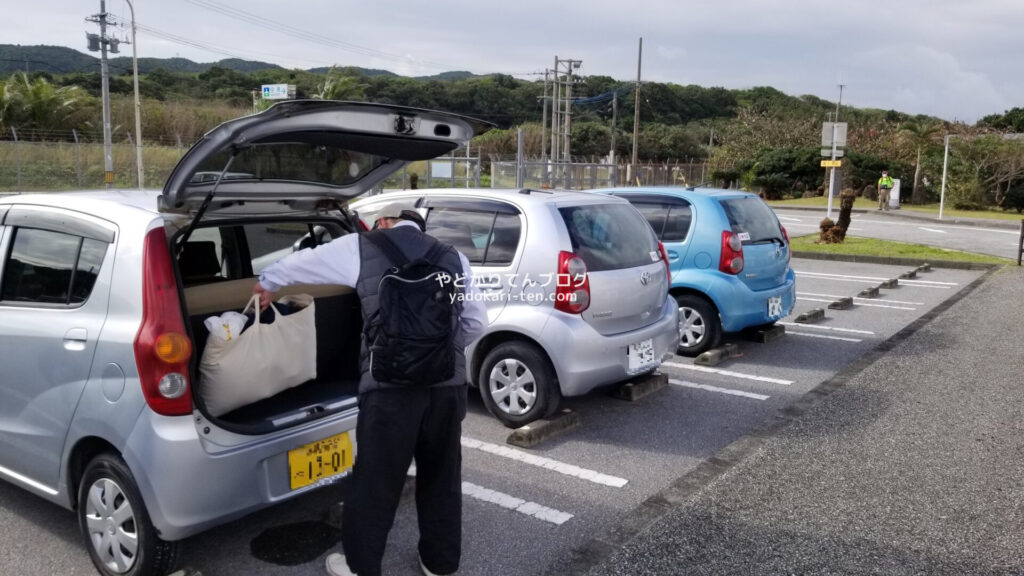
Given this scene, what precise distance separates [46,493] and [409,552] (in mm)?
1618

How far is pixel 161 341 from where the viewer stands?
294 cm

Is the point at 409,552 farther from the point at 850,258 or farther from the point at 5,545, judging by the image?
the point at 850,258

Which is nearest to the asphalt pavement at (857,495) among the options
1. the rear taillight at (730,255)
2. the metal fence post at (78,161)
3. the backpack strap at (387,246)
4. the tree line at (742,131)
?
the rear taillight at (730,255)

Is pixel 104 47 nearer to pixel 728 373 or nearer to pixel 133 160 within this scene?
pixel 133 160

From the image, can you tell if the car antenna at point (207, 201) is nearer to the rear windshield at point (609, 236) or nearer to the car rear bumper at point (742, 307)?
the rear windshield at point (609, 236)

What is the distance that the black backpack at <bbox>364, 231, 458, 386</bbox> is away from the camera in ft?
9.38

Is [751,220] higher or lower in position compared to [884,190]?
lower

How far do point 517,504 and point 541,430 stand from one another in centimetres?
93

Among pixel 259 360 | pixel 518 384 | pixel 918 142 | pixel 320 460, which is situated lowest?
pixel 518 384

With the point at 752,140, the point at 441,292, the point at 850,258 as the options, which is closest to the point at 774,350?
the point at 441,292

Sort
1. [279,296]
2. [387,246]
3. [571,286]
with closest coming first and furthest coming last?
[387,246] < [279,296] < [571,286]

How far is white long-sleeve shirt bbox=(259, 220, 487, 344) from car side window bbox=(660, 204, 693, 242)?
4.47m

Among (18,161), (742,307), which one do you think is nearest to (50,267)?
(742,307)

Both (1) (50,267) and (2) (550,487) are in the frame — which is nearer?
(1) (50,267)
